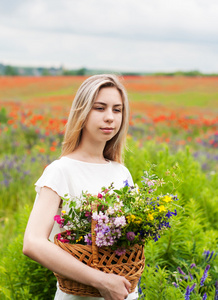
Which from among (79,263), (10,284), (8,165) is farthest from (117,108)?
(8,165)

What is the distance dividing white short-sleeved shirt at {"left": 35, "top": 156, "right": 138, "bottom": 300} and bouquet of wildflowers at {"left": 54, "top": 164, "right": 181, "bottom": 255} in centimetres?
19

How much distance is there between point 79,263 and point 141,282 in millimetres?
931

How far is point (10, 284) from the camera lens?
2527 millimetres

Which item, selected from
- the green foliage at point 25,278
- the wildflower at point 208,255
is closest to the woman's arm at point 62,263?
the green foliage at point 25,278

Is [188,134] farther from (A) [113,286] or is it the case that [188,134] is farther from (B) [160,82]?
(B) [160,82]

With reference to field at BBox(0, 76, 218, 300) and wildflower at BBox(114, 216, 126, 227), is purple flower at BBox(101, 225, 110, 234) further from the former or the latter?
field at BBox(0, 76, 218, 300)

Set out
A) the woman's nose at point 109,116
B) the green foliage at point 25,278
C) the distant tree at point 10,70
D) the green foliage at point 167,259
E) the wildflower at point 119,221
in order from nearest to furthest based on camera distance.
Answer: the wildflower at point 119,221 < the woman's nose at point 109,116 < the green foliage at point 167,259 < the green foliage at point 25,278 < the distant tree at point 10,70

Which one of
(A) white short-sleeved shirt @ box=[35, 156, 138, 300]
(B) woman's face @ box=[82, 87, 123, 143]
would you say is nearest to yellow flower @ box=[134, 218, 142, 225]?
(A) white short-sleeved shirt @ box=[35, 156, 138, 300]

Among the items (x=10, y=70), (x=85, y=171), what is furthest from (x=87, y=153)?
(x=10, y=70)

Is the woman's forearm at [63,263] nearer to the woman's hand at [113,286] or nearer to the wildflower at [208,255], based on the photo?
the woman's hand at [113,286]

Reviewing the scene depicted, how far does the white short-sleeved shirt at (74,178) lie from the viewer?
1.85m

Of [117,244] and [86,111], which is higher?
[86,111]

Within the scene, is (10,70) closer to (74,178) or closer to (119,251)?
(74,178)

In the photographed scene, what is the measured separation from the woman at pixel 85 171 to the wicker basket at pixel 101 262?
0.03m
